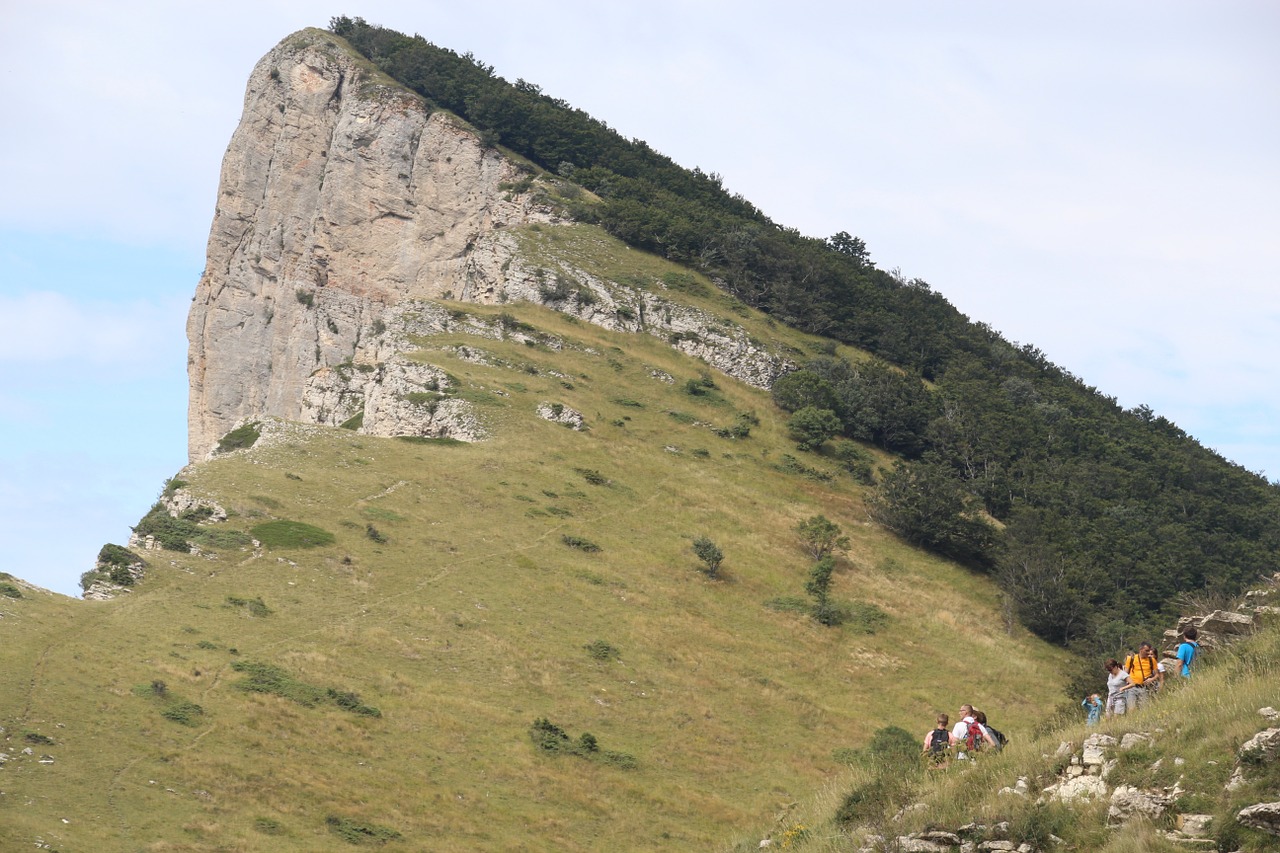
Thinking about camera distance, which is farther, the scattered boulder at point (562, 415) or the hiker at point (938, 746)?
the scattered boulder at point (562, 415)

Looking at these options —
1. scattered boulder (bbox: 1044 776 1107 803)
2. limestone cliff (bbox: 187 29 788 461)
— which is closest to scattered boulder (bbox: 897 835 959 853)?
scattered boulder (bbox: 1044 776 1107 803)

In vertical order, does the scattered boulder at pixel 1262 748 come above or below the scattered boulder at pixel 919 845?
above

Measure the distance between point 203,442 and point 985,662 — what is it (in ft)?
266

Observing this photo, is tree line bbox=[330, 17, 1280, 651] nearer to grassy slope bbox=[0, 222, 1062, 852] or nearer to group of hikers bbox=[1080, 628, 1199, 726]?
grassy slope bbox=[0, 222, 1062, 852]

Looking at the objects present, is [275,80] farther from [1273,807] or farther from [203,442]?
[1273,807]

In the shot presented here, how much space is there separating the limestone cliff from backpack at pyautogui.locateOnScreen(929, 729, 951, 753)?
7781 centimetres

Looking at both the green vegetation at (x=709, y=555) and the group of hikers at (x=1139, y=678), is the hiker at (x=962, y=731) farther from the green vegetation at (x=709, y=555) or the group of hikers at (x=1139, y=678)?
the green vegetation at (x=709, y=555)

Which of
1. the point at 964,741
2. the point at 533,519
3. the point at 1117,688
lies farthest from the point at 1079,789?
the point at 533,519

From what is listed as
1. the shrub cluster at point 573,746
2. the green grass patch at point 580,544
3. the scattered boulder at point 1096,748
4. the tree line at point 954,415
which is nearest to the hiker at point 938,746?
the scattered boulder at point 1096,748

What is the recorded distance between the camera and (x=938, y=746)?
2000cm

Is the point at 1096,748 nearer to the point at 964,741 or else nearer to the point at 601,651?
the point at 964,741

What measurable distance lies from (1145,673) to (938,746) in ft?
12.1

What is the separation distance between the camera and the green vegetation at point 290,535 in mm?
46812

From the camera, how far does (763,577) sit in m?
57.8
